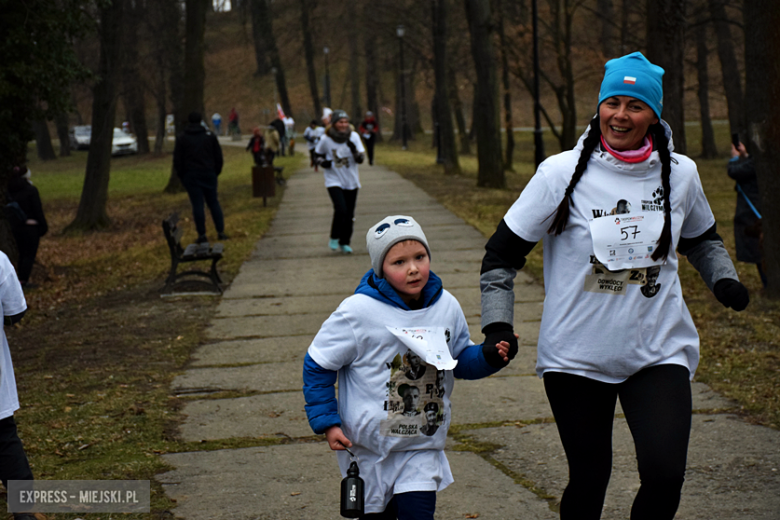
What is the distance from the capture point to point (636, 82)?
305 centimetres

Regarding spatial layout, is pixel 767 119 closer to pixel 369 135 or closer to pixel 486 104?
pixel 486 104

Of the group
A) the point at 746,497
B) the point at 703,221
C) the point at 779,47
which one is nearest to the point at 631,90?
the point at 703,221

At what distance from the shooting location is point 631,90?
3.05 metres

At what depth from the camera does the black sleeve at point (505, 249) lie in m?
3.16

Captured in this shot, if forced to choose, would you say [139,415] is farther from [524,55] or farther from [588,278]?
[524,55]

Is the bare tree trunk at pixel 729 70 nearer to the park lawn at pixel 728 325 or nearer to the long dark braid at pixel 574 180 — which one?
the park lawn at pixel 728 325

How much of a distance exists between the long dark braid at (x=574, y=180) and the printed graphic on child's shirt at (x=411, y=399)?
64cm

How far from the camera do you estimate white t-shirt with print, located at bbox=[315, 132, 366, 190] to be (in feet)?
38.2

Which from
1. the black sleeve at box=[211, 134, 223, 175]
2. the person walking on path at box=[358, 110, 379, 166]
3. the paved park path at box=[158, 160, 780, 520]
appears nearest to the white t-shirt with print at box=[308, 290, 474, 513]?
the paved park path at box=[158, 160, 780, 520]

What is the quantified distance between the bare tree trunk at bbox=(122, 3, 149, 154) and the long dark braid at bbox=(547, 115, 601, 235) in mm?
29558

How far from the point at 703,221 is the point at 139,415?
12.9 feet

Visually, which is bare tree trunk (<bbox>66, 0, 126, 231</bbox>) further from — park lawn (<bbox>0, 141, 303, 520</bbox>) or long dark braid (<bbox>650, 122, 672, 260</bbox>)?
long dark braid (<bbox>650, 122, 672, 260</bbox>)

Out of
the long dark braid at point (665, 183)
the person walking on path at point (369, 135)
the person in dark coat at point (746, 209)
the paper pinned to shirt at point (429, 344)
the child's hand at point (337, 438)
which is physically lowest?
the person walking on path at point (369, 135)

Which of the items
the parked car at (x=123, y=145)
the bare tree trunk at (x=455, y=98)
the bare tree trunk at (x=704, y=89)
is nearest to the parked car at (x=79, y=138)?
the parked car at (x=123, y=145)
